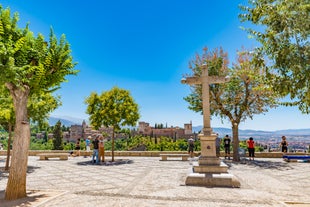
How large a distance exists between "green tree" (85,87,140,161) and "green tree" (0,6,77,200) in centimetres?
850

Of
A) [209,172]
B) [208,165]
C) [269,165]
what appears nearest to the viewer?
[209,172]

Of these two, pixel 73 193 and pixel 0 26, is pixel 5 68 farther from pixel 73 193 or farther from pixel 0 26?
pixel 73 193

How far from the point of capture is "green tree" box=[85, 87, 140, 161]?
49.2 ft

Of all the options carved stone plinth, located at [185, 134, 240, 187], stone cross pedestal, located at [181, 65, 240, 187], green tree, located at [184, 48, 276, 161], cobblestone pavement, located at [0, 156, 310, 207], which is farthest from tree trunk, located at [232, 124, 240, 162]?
cobblestone pavement, located at [0, 156, 310, 207]

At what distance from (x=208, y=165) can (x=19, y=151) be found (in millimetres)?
6852

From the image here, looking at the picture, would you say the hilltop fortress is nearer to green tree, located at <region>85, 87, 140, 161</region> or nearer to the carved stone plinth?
green tree, located at <region>85, 87, 140, 161</region>

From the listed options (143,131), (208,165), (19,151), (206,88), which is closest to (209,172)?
(208,165)

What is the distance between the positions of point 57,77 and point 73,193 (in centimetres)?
349

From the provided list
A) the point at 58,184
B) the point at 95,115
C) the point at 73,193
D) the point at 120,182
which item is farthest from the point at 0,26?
the point at 95,115

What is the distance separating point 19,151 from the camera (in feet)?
19.0

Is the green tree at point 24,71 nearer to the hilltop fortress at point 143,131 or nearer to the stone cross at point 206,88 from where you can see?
the stone cross at point 206,88

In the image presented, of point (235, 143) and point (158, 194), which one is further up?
point (235, 143)

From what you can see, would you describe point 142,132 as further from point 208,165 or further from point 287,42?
point 287,42

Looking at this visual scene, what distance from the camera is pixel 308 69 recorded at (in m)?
4.57
